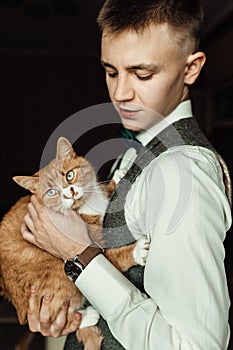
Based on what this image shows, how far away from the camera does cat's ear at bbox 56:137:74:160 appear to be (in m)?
0.73

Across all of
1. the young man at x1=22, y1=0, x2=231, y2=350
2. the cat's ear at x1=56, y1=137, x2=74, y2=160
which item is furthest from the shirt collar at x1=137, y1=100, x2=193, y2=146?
the cat's ear at x1=56, y1=137, x2=74, y2=160

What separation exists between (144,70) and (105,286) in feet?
0.79

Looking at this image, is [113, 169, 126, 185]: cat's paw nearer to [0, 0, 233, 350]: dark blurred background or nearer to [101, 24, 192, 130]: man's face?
[101, 24, 192, 130]: man's face

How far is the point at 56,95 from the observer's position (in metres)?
4.07

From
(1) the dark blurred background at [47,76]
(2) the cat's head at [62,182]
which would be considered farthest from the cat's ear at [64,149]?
(1) the dark blurred background at [47,76]

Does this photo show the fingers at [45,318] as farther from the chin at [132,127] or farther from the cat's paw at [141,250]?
the chin at [132,127]

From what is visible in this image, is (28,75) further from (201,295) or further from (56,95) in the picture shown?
(201,295)

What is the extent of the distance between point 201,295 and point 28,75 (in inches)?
147

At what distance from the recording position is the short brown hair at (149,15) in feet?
2.00

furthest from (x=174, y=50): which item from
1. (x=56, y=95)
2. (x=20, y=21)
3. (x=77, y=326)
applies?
(x=56, y=95)

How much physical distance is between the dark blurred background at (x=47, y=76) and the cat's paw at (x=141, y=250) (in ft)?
7.39

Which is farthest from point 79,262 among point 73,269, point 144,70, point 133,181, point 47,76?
point 47,76

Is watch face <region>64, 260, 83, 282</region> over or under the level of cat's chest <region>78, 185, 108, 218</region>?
under

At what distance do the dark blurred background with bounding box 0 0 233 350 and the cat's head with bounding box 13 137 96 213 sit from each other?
7.15ft
